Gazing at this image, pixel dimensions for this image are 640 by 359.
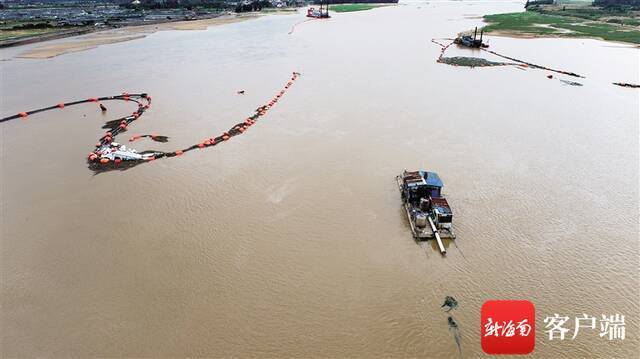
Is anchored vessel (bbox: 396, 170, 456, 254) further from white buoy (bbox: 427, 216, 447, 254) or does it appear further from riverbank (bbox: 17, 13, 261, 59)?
riverbank (bbox: 17, 13, 261, 59)

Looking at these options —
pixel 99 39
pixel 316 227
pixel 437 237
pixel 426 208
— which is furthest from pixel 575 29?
pixel 99 39

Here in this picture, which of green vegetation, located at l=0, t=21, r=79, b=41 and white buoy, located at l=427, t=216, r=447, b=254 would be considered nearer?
white buoy, located at l=427, t=216, r=447, b=254

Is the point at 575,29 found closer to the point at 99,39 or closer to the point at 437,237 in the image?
the point at 437,237

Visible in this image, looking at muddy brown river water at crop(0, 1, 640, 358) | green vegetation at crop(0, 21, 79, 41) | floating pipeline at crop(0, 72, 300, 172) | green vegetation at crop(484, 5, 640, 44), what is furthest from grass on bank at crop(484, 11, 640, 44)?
green vegetation at crop(0, 21, 79, 41)

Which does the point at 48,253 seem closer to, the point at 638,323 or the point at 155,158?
the point at 155,158

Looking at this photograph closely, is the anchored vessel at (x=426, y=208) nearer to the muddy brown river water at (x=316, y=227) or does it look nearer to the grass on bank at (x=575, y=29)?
the muddy brown river water at (x=316, y=227)

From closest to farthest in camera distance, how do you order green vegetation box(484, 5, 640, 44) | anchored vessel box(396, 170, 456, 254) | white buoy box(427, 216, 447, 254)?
white buoy box(427, 216, 447, 254), anchored vessel box(396, 170, 456, 254), green vegetation box(484, 5, 640, 44)
